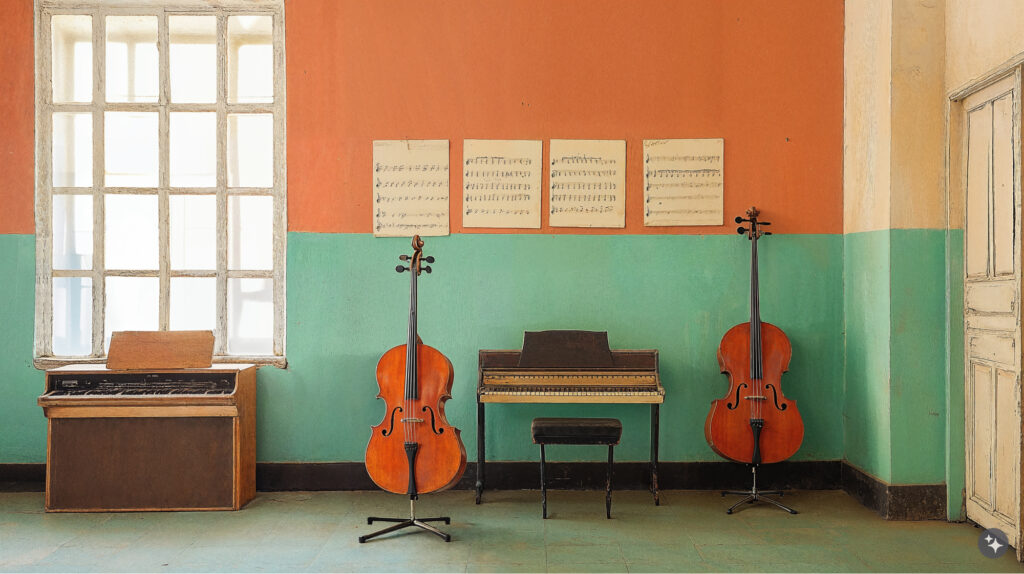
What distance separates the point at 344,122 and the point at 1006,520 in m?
4.32

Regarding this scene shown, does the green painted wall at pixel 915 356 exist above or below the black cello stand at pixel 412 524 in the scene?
above

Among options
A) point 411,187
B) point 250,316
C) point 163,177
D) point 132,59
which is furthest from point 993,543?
point 132,59

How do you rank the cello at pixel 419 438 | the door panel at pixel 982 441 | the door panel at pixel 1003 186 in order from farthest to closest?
1. the door panel at pixel 982 441
2. the cello at pixel 419 438
3. the door panel at pixel 1003 186

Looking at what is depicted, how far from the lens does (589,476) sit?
185 inches

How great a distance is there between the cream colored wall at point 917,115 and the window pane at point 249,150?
383cm

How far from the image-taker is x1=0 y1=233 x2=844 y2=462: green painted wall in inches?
187

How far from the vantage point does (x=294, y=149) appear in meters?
4.75

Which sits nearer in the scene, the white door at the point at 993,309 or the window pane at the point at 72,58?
the white door at the point at 993,309

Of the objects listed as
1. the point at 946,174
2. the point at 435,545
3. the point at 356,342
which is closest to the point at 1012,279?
the point at 946,174

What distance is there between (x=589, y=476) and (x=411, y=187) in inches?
85.8

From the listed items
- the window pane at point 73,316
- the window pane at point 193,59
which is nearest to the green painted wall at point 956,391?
the window pane at point 193,59

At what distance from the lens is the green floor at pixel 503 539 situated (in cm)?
349

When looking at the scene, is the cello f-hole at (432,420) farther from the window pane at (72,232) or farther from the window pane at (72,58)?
the window pane at (72,58)

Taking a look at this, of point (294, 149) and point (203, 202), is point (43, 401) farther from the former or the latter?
point (294, 149)
